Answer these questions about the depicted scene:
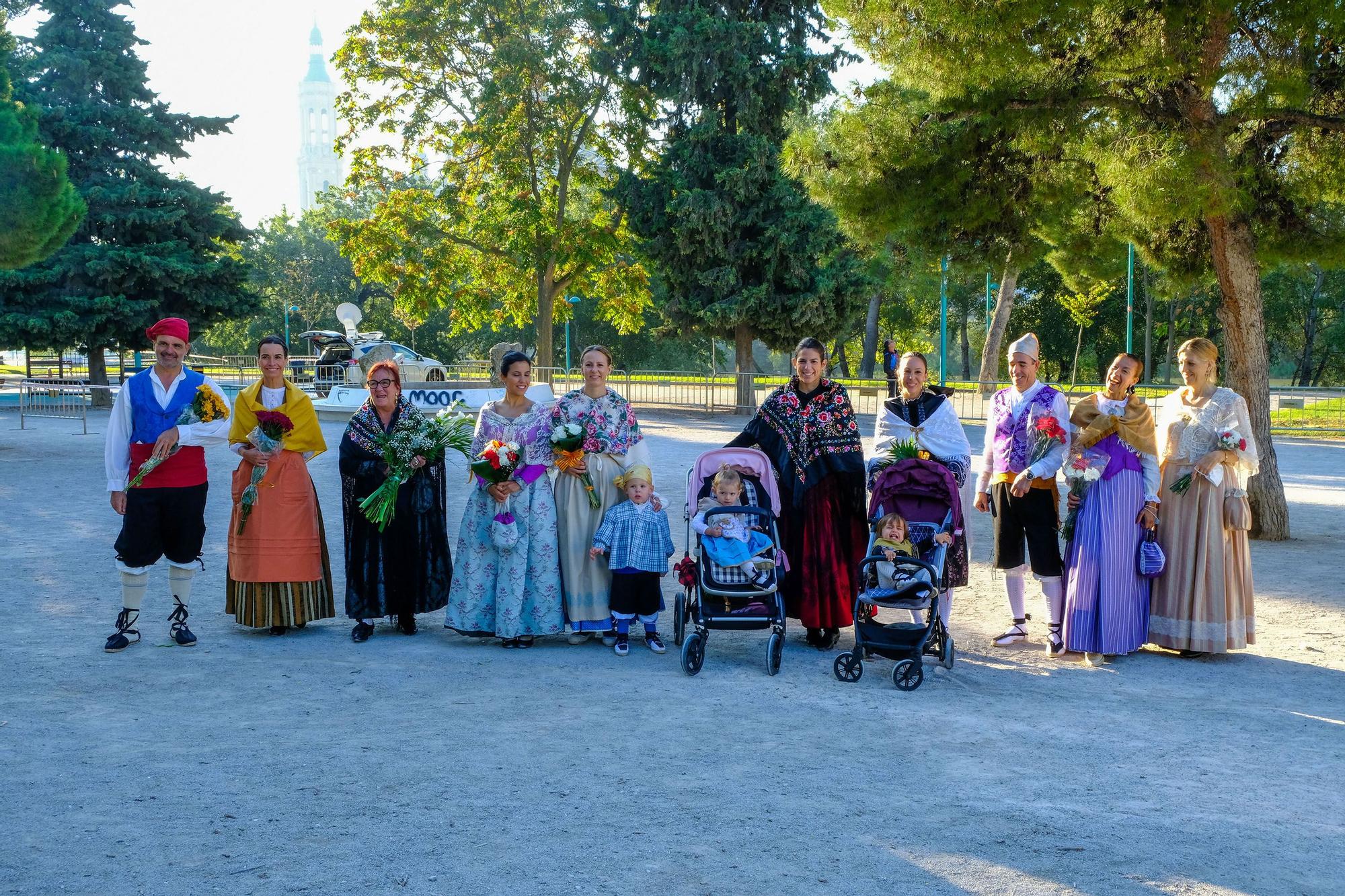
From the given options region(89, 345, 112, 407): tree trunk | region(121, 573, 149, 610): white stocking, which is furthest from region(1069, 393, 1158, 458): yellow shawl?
region(89, 345, 112, 407): tree trunk

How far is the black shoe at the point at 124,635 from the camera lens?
7.36 m

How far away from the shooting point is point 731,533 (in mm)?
7031

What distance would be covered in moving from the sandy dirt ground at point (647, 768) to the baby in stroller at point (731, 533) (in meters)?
0.65

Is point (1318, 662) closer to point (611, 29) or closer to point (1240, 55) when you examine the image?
point (1240, 55)

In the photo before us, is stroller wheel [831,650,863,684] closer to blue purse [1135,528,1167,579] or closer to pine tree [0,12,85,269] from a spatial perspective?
blue purse [1135,528,1167,579]

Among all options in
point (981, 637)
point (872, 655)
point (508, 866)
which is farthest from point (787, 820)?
point (981, 637)

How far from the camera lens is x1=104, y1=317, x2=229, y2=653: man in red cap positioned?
7.33 m

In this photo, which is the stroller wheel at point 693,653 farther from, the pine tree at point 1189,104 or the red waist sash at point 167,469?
the pine tree at point 1189,104

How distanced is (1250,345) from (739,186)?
60.8 ft

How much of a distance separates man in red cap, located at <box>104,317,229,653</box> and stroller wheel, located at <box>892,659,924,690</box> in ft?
14.5

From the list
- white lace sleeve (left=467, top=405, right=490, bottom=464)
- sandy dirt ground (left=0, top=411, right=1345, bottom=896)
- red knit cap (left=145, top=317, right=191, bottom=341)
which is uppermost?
red knit cap (left=145, top=317, right=191, bottom=341)

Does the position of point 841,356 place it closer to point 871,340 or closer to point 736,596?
point 871,340

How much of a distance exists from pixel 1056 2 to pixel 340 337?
32.5 m

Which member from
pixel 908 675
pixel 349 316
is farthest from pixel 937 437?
pixel 349 316
